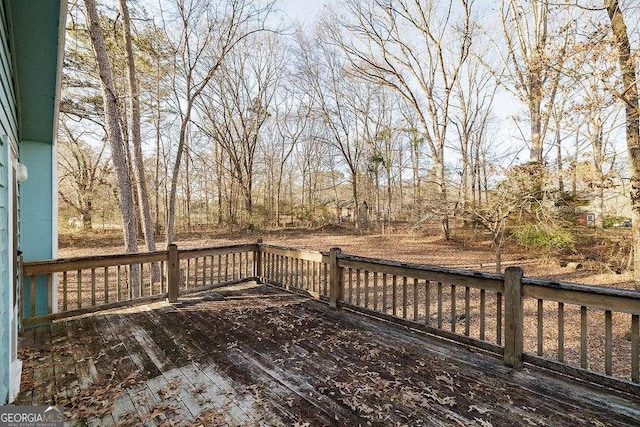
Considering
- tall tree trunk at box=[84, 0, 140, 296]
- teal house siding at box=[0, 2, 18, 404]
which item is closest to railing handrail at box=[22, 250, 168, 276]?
tall tree trunk at box=[84, 0, 140, 296]

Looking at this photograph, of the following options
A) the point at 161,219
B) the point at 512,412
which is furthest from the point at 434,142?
the point at 161,219

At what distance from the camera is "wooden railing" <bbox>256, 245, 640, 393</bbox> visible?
2410mm

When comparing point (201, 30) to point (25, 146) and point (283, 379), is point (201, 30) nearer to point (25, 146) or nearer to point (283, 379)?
point (25, 146)

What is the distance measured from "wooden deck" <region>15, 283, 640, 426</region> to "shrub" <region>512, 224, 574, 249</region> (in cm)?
707

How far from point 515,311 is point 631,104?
5258 millimetres

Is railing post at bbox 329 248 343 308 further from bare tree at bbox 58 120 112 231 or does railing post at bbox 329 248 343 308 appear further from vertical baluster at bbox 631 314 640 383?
bare tree at bbox 58 120 112 231

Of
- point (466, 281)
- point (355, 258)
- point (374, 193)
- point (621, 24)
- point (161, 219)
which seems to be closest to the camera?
point (466, 281)

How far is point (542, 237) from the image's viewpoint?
934 centimetres

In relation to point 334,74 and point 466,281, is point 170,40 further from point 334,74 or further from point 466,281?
point 334,74

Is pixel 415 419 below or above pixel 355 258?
below

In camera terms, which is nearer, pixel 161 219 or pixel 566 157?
pixel 566 157

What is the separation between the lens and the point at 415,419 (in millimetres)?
2113

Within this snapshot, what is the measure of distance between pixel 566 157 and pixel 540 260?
4591mm

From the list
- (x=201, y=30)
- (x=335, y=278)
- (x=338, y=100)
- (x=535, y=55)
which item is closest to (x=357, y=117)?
(x=338, y=100)
